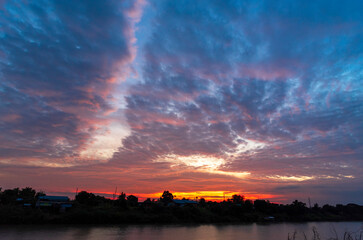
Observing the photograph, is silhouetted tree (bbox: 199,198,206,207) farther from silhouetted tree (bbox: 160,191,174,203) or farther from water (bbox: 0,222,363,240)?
water (bbox: 0,222,363,240)

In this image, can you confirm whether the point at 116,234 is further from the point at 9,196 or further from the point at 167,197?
the point at 167,197

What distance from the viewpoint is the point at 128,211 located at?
150 ft

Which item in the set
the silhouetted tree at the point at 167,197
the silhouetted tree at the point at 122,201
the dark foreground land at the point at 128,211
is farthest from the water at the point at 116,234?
Result: the silhouetted tree at the point at 167,197

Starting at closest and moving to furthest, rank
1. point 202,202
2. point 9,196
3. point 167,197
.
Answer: point 9,196
point 167,197
point 202,202

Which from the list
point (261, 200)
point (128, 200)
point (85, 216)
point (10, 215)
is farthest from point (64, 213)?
point (261, 200)

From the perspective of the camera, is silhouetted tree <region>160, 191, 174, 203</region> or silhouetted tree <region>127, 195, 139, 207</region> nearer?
silhouetted tree <region>127, 195, 139, 207</region>

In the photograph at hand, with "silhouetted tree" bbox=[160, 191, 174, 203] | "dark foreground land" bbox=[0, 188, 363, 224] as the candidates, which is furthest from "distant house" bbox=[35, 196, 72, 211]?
"silhouetted tree" bbox=[160, 191, 174, 203]

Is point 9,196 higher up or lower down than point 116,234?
higher up

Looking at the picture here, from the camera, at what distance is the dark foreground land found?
3722 cm

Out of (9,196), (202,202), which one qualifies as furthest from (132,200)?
(202,202)

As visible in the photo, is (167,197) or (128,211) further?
(167,197)

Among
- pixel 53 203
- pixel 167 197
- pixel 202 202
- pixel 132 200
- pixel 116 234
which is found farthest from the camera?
pixel 202 202

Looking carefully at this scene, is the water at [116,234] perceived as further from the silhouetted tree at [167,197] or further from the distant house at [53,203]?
the silhouetted tree at [167,197]

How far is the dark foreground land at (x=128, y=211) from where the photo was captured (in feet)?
122
